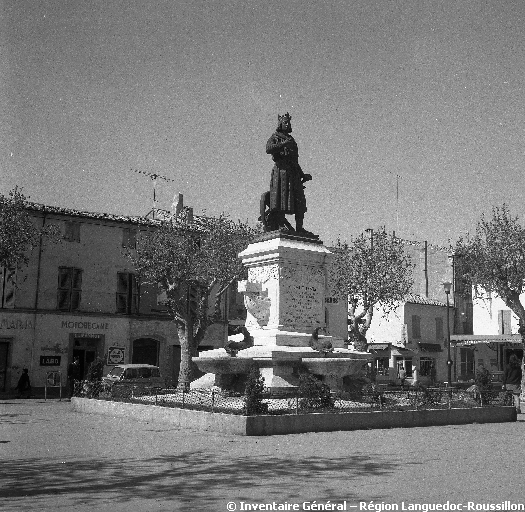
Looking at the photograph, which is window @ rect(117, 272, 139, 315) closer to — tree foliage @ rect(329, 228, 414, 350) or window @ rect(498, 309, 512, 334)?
tree foliage @ rect(329, 228, 414, 350)

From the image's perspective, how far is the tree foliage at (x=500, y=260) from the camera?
103 ft

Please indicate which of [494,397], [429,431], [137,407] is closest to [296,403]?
[429,431]

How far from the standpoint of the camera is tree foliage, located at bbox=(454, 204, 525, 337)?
3138 cm

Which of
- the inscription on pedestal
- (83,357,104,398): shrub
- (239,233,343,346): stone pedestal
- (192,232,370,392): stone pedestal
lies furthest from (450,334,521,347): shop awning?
(83,357,104,398): shrub

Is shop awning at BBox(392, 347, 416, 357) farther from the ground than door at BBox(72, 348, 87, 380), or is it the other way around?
shop awning at BBox(392, 347, 416, 357)

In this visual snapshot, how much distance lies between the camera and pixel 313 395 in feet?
50.9

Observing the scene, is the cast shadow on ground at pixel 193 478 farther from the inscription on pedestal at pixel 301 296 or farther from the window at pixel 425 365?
the window at pixel 425 365

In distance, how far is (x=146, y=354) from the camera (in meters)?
44.2

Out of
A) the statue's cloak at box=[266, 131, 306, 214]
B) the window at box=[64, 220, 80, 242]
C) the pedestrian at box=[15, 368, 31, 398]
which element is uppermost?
the window at box=[64, 220, 80, 242]

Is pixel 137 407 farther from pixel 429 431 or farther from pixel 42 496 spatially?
pixel 42 496

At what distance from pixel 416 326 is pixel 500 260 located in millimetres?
26875

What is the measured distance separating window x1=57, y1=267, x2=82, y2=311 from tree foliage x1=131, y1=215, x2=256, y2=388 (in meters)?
5.63

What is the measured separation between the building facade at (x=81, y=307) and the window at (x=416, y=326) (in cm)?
1990

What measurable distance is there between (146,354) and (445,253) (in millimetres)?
31158
